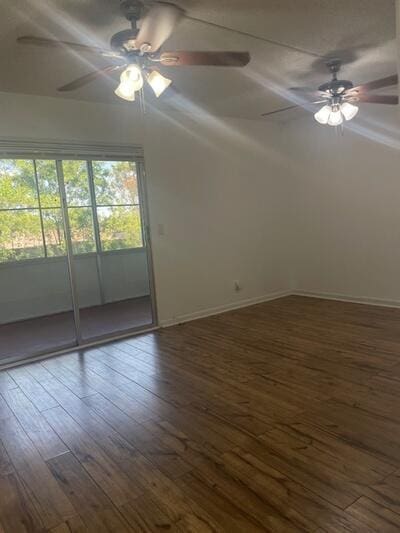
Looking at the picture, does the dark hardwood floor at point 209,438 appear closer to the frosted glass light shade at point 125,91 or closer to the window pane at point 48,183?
the window pane at point 48,183

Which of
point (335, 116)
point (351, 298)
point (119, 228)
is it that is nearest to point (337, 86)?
point (335, 116)

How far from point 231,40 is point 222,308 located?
329 cm

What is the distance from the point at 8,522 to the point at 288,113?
5116 millimetres

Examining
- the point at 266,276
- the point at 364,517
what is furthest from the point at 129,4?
the point at 266,276

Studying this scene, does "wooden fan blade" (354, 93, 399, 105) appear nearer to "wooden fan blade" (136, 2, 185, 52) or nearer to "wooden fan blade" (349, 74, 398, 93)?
"wooden fan blade" (349, 74, 398, 93)

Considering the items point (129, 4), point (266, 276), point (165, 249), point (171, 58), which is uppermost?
point (129, 4)

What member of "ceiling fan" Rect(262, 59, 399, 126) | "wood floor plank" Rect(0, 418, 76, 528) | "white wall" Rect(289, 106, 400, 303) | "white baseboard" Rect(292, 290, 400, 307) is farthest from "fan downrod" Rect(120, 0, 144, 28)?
"white baseboard" Rect(292, 290, 400, 307)

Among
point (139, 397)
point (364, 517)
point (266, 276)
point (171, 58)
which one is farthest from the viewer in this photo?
point (266, 276)

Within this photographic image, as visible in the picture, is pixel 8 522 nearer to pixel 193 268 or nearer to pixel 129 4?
pixel 129 4

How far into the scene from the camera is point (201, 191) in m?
5.02

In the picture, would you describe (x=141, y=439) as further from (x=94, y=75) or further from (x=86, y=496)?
(x=94, y=75)

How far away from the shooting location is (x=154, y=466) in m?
2.08

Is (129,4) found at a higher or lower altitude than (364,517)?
higher

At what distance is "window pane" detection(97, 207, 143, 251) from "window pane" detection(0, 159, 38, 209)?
2.33ft
